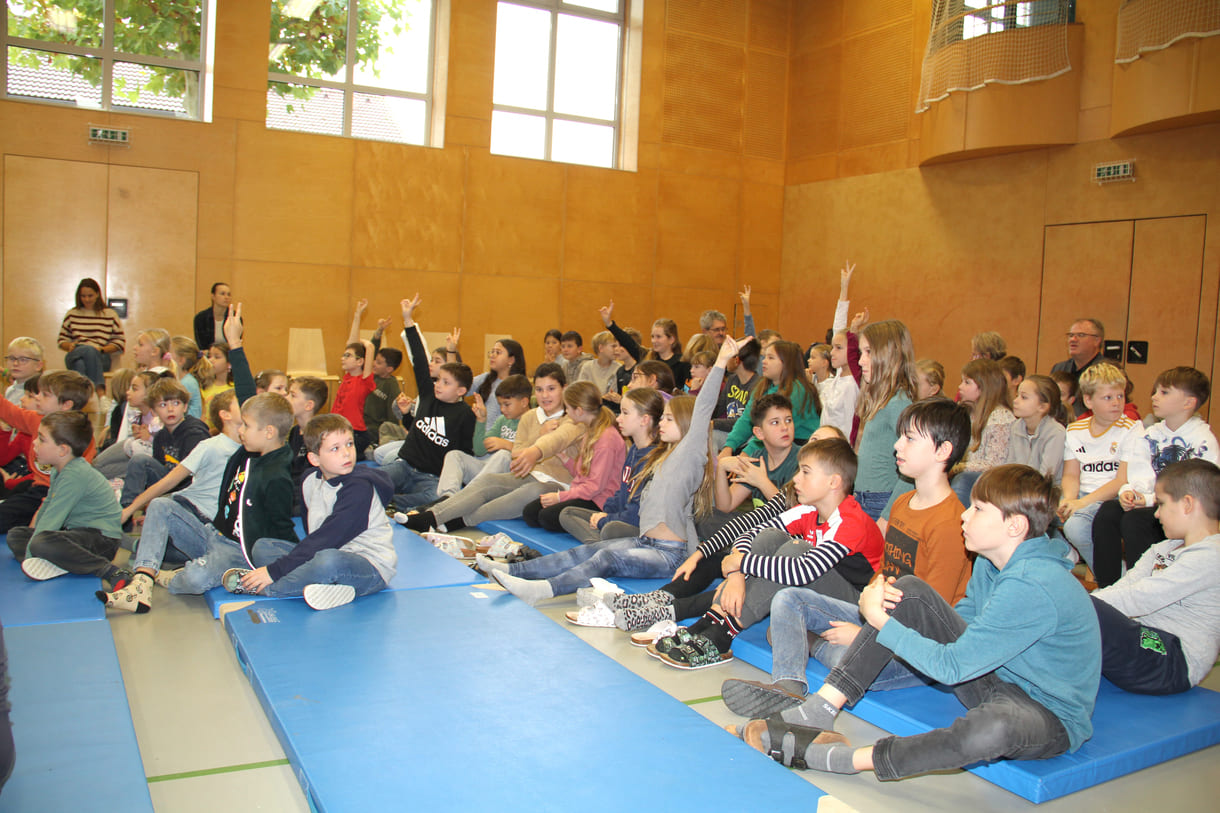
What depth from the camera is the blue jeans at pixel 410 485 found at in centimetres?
659

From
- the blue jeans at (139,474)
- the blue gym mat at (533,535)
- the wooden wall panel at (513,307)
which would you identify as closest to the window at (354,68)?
the wooden wall panel at (513,307)

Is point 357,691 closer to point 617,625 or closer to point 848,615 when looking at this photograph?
point 617,625

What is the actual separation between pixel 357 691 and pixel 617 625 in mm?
1378

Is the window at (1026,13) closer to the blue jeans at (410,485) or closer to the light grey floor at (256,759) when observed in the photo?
the blue jeans at (410,485)

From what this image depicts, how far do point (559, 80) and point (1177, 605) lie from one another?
36.0 ft

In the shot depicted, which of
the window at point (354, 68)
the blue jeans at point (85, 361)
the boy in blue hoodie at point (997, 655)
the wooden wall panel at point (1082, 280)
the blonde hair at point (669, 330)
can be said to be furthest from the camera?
the window at point (354, 68)

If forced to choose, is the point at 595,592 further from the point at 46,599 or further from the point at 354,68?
the point at 354,68

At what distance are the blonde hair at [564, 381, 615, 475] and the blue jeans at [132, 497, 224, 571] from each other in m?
2.27

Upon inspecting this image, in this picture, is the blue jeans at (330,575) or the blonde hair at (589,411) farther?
the blonde hair at (589,411)

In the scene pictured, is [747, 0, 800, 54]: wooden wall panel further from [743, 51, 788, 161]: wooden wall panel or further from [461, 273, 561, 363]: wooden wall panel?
[461, 273, 561, 363]: wooden wall panel

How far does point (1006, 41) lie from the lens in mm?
9594

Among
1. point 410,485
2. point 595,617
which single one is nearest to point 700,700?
point 595,617

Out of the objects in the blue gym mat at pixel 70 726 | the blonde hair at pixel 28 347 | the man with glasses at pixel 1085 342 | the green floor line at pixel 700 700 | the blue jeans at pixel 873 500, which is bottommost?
the green floor line at pixel 700 700

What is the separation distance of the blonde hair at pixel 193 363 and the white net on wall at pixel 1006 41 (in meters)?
8.43
